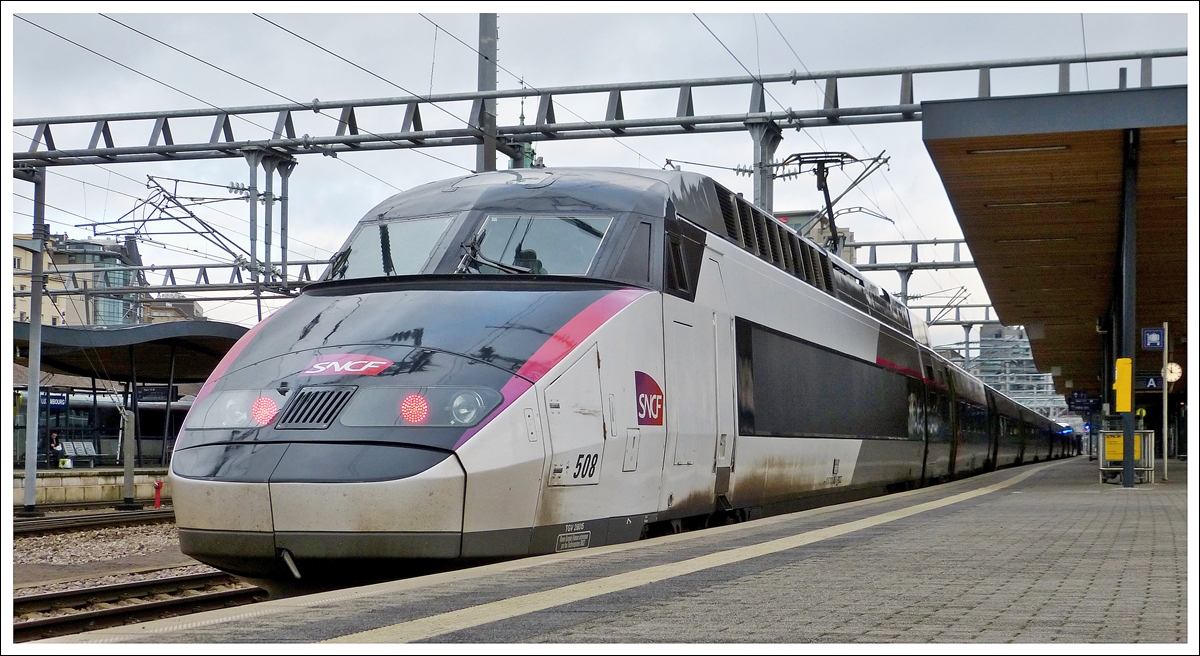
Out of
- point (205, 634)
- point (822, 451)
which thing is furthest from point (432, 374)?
point (822, 451)

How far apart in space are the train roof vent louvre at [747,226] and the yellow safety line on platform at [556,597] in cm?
410

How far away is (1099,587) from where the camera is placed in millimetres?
5727

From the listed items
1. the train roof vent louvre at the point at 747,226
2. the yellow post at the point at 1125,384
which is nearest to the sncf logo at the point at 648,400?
the train roof vent louvre at the point at 747,226

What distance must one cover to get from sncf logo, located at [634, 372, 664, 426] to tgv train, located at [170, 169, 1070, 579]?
29mm

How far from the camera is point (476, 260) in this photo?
9141mm

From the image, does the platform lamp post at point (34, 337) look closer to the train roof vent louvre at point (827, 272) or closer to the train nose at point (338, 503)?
the train roof vent louvre at point (827, 272)

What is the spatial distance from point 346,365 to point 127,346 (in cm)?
2380

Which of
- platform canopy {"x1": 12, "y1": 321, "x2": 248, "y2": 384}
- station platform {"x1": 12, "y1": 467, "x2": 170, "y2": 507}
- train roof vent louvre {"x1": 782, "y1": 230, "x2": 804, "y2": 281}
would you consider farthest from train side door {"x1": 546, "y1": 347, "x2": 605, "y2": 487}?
station platform {"x1": 12, "y1": 467, "x2": 170, "y2": 507}

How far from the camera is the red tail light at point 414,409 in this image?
7023mm

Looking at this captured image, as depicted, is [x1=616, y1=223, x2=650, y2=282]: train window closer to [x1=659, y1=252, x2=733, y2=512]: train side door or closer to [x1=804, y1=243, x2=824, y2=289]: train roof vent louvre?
[x1=659, y1=252, x2=733, y2=512]: train side door

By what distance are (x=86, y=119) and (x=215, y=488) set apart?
18025 mm

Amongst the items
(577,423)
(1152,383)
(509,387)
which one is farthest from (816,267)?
(1152,383)

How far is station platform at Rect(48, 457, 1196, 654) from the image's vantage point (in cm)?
421

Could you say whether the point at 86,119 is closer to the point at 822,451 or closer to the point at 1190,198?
the point at 822,451
